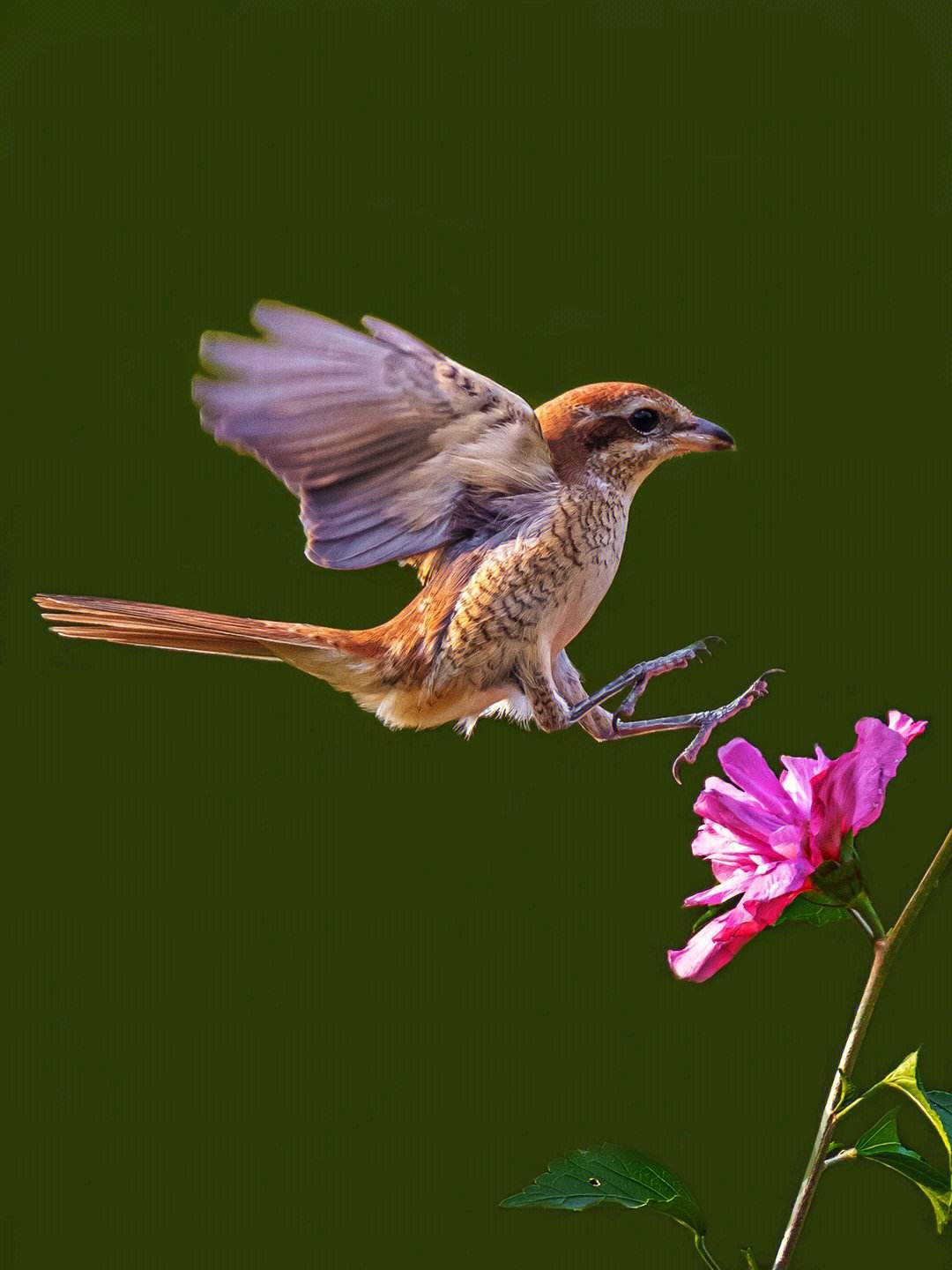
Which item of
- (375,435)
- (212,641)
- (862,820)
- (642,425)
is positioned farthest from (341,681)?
(862,820)

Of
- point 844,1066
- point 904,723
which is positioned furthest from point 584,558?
point 844,1066

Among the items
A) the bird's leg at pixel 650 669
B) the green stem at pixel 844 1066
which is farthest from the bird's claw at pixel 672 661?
the green stem at pixel 844 1066

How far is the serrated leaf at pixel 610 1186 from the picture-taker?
1.11 m

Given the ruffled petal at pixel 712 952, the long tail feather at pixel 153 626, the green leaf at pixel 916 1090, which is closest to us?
the green leaf at pixel 916 1090

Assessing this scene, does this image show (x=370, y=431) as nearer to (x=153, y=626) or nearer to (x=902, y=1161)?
(x=153, y=626)

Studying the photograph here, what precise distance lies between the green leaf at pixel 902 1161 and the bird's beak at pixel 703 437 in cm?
56

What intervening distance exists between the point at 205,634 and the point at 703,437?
465mm

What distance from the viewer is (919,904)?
0.98 m

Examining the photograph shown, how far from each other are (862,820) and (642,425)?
397 mm

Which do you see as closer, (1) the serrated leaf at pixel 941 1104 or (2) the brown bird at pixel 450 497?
(1) the serrated leaf at pixel 941 1104

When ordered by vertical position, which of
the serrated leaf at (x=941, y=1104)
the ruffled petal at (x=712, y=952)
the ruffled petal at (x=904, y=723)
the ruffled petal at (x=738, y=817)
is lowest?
Answer: the serrated leaf at (x=941, y=1104)

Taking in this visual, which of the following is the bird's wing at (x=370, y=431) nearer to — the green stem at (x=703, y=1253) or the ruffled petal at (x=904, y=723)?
the ruffled petal at (x=904, y=723)

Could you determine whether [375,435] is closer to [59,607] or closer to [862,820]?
[59,607]

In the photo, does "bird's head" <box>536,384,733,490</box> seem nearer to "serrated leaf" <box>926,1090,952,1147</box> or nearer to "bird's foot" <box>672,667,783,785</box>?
"bird's foot" <box>672,667,783,785</box>
